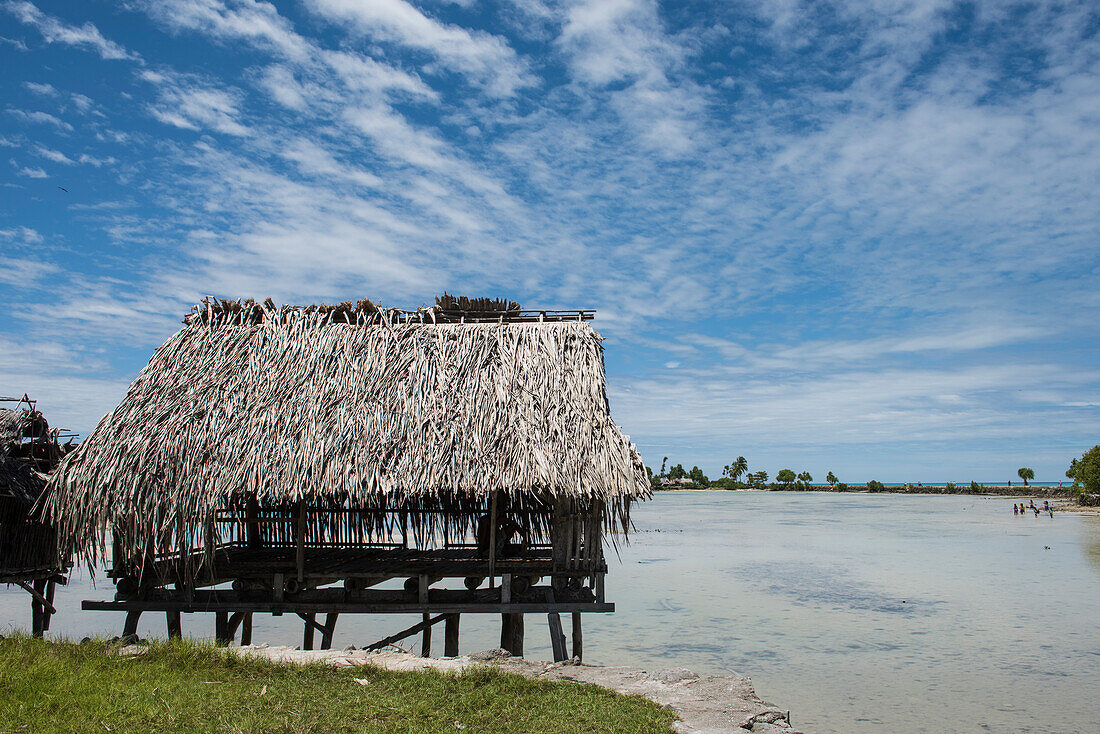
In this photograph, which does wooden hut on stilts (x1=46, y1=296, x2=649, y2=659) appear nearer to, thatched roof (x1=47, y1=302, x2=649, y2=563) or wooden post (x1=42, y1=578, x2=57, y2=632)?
thatched roof (x1=47, y1=302, x2=649, y2=563)

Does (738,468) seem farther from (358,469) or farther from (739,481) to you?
(358,469)

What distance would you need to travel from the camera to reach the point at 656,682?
20.0 ft

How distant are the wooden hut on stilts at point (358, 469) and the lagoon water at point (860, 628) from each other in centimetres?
344

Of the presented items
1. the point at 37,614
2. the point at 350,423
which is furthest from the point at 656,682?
the point at 37,614

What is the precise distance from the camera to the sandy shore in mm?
5289

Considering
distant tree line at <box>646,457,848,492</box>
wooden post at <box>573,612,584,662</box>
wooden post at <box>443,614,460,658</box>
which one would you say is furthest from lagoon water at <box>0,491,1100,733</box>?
distant tree line at <box>646,457,848,492</box>

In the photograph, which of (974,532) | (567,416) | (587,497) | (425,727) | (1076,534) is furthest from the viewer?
(974,532)

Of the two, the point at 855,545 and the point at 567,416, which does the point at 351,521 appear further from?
the point at 855,545

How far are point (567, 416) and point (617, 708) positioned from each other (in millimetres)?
3295

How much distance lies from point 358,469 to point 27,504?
5.81m

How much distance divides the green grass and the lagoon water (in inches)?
180

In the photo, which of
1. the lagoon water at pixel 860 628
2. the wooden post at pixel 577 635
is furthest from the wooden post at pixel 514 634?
the lagoon water at pixel 860 628

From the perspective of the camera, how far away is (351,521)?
368 inches

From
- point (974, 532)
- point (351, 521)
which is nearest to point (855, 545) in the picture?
point (974, 532)
